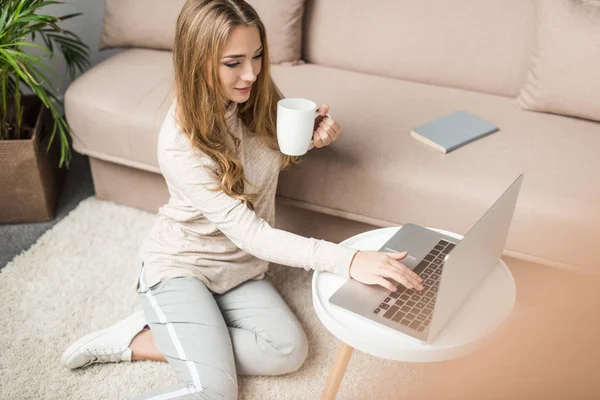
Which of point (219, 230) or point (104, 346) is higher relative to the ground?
point (219, 230)

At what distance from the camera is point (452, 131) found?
5.93 ft

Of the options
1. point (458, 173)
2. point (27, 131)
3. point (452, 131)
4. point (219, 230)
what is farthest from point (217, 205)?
point (27, 131)

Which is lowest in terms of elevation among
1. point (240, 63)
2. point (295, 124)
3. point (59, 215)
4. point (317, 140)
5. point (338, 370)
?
point (59, 215)

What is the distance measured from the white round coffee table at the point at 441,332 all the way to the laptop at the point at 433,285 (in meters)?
0.01

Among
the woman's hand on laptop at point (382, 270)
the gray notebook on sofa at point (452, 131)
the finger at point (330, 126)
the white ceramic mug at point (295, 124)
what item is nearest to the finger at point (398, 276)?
the woman's hand on laptop at point (382, 270)

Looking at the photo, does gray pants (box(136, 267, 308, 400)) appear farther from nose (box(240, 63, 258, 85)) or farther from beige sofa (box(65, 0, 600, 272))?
nose (box(240, 63, 258, 85))

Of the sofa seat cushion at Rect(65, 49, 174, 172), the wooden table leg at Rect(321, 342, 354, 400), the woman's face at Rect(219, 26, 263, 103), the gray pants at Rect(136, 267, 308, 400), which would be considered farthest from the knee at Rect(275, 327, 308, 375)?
the sofa seat cushion at Rect(65, 49, 174, 172)

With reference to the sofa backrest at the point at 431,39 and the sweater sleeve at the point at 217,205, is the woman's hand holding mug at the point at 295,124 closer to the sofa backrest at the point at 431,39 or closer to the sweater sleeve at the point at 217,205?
the sweater sleeve at the point at 217,205

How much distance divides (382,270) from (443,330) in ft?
0.52

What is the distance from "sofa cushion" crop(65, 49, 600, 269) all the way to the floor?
0.26 meters

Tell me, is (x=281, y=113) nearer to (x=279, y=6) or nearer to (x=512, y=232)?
(x=512, y=232)

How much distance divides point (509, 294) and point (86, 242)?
134 cm

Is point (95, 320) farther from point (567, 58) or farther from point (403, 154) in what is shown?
point (567, 58)

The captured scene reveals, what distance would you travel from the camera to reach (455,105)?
6.48ft
